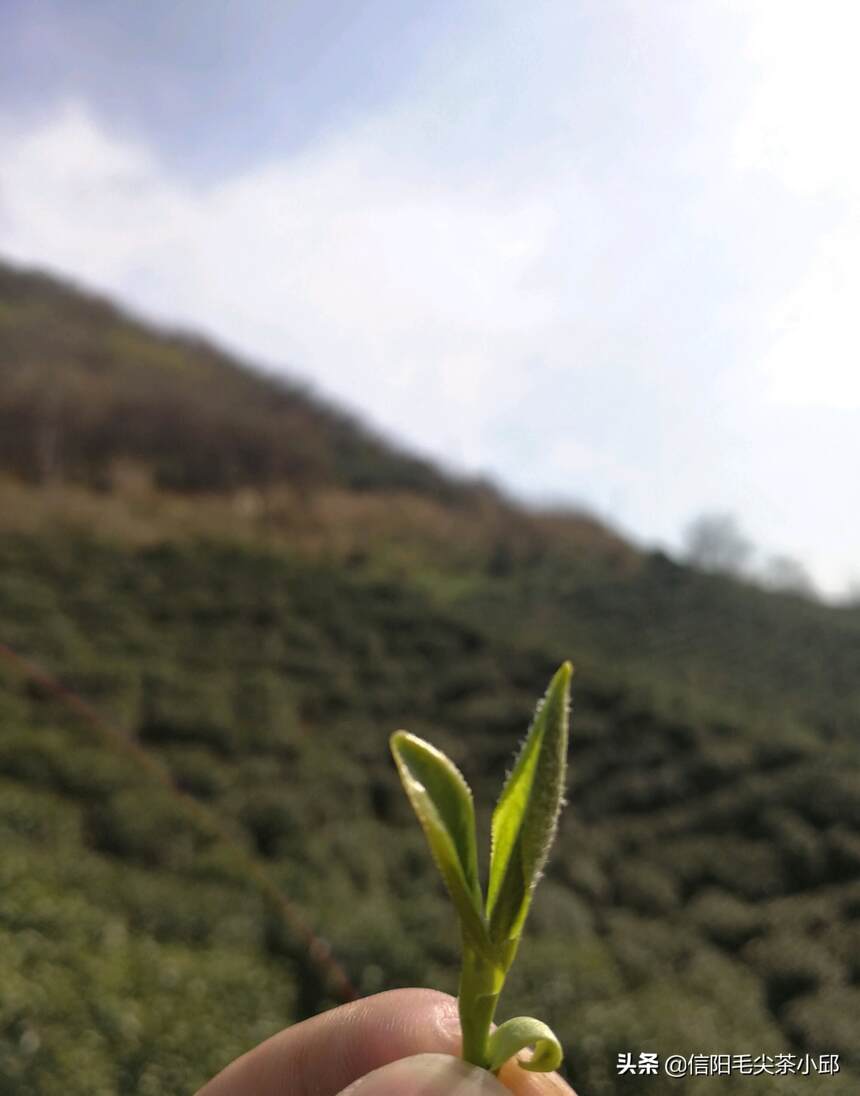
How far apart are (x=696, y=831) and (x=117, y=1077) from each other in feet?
8.09

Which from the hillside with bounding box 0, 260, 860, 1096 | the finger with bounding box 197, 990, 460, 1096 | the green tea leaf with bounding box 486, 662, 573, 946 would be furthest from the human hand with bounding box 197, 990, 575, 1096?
the hillside with bounding box 0, 260, 860, 1096

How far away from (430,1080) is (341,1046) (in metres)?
0.37

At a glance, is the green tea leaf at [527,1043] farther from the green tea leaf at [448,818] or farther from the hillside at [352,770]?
the hillside at [352,770]

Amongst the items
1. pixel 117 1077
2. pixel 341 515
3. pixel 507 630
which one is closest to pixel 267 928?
pixel 117 1077

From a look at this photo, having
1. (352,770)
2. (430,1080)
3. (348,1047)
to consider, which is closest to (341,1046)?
(348,1047)

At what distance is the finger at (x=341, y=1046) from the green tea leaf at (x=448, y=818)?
372 millimetres

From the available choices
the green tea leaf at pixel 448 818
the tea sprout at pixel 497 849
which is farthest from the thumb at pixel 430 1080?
the green tea leaf at pixel 448 818

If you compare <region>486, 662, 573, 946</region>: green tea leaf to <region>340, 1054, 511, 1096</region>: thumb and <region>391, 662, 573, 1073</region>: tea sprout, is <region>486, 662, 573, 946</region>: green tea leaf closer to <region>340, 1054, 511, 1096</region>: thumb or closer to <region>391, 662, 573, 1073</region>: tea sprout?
<region>391, 662, 573, 1073</region>: tea sprout

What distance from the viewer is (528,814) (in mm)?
675

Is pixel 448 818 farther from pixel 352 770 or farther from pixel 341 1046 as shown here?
pixel 352 770

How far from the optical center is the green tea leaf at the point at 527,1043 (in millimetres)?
713

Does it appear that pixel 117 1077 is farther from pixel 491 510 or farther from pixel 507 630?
pixel 491 510

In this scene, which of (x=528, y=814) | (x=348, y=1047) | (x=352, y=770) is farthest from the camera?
(x=352, y=770)

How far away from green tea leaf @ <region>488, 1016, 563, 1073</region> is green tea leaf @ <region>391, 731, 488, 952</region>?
79mm
